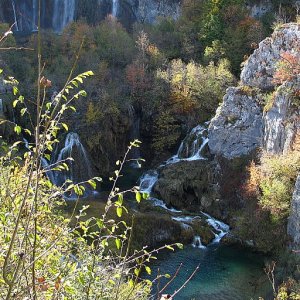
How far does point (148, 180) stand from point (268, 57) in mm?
11152

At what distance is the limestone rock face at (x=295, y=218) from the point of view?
1993 centimetres

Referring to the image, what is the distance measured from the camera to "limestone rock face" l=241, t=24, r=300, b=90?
82.5 ft

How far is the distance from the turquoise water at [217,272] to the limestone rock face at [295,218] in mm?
1982

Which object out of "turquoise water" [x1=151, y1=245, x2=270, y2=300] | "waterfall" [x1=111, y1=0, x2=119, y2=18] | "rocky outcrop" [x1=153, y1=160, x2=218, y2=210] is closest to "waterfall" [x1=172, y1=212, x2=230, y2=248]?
"turquoise water" [x1=151, y1=245, x2=270, y2=300]

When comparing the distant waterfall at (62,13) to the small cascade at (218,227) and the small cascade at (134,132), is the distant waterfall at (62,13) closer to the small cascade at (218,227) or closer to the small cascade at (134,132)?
the small cascade at (134,132)

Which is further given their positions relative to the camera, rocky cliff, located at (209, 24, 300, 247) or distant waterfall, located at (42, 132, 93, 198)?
distant waterfall, located at (42, 132, 93, 198)

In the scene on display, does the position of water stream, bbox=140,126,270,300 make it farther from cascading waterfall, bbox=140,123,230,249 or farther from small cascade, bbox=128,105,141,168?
small cascade, bbox=128,105,141,168

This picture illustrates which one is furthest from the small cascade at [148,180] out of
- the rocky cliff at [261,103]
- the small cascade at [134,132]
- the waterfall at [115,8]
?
the waterfall at [115,8]

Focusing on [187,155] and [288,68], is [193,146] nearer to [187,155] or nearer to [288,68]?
[187,155]

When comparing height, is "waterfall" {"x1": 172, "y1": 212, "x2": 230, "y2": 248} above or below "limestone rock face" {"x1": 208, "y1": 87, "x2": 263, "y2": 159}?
below

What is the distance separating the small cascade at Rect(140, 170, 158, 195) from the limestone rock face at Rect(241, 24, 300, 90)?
8569 mm

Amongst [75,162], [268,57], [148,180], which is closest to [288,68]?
[268,57]

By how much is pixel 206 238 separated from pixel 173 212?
2.89 meters

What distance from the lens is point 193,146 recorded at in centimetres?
2838
